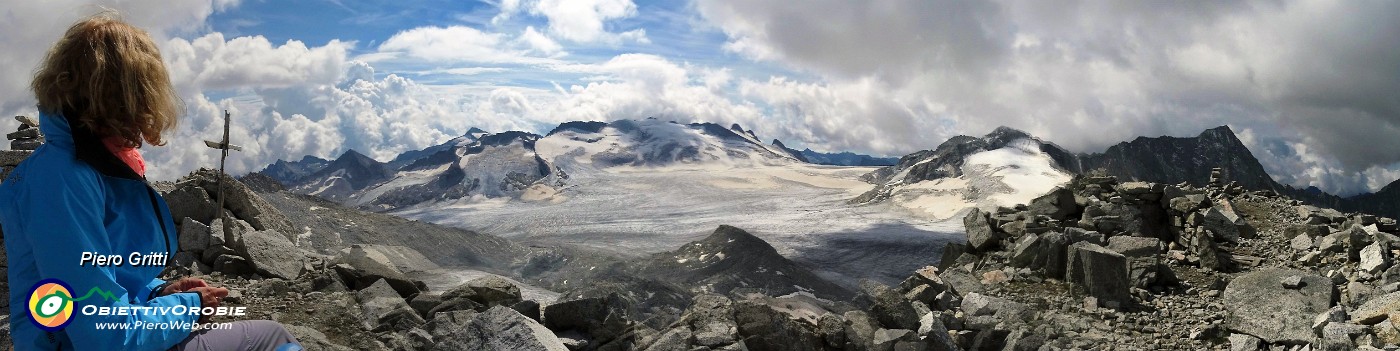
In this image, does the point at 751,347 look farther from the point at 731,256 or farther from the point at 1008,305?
the point at 731,256

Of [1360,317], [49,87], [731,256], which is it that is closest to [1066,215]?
[1360,317]

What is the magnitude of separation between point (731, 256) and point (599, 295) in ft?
146

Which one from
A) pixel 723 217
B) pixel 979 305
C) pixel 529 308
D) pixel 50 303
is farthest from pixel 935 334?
pixel 723 217

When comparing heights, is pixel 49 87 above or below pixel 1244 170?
below

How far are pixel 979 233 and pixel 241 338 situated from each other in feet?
50.2

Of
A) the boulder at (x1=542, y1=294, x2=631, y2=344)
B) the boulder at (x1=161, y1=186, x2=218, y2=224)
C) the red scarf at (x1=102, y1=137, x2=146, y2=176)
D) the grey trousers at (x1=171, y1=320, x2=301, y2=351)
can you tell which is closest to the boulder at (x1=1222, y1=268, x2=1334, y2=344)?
the boulder at (x1=542, y1=294, x2=631, y2=344)

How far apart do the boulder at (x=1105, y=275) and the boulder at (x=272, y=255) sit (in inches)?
505

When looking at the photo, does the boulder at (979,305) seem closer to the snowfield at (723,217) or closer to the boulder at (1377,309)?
the boulder at (1377,309)

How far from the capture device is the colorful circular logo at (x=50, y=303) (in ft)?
8.32

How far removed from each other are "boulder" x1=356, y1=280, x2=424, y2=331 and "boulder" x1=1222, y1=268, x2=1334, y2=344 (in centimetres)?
1098

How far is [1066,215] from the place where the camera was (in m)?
16.4

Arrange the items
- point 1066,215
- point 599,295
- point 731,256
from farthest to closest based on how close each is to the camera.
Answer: point 731,256 → point 1066,215 → point 599,295

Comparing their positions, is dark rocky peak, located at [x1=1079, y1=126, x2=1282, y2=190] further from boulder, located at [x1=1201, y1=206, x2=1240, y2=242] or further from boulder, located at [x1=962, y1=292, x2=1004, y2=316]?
boulder, located at [x1=962, y1=292, x2=1004, y2=316]

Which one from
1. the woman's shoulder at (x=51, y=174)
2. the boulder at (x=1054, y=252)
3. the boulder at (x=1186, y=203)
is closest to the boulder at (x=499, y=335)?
the woman's shoulder at (x=51, y=174)
